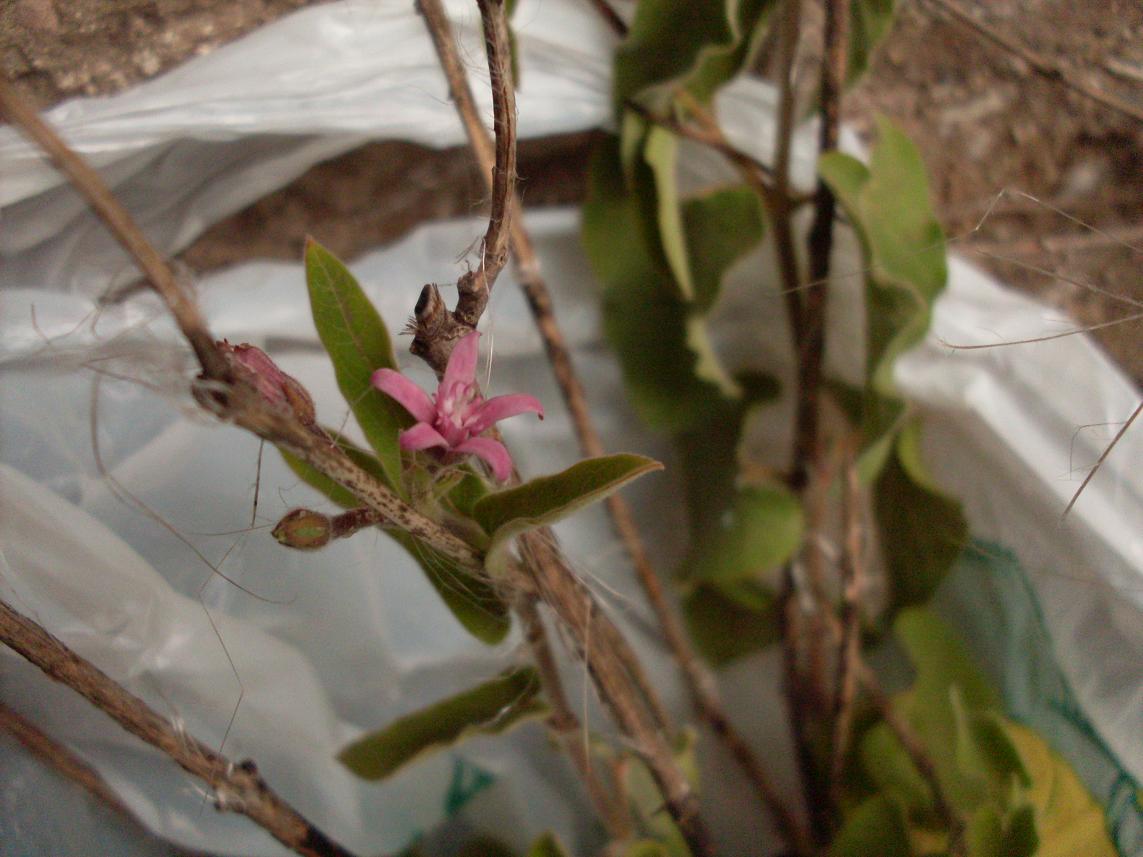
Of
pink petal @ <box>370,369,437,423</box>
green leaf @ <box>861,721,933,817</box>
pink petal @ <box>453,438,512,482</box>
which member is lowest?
green leaf @ <box>861,721,933,817</box>

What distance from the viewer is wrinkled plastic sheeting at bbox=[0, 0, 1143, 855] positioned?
0.42 m

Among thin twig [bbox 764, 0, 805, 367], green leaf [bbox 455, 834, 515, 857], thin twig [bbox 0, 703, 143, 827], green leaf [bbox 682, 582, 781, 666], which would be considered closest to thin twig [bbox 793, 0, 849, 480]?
thin twig [bbox 764, 0, 805, 367]

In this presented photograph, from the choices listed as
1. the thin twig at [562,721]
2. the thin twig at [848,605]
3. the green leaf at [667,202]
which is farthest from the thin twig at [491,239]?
the thin twig at [848,605]

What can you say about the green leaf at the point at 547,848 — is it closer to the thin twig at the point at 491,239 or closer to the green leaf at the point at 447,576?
the green leaf at the point at 447,576

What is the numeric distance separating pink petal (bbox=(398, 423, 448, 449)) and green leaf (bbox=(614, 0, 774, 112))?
31 cm

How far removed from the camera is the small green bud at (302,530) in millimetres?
262

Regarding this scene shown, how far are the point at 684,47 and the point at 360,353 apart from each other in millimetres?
315

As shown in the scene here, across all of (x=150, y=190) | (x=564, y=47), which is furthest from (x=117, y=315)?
(x=564, y=47)

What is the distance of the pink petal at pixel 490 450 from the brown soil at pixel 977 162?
0.29 meters

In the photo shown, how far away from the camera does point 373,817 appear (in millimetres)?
562

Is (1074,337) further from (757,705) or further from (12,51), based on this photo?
(12,51)

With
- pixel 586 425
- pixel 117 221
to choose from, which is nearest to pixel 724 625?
pixel 586 425

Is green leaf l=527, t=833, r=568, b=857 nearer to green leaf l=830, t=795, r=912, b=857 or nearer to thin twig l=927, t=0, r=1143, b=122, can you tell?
green leaf l=830, t=795, r=912, b=857

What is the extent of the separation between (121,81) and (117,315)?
5.2 inches
